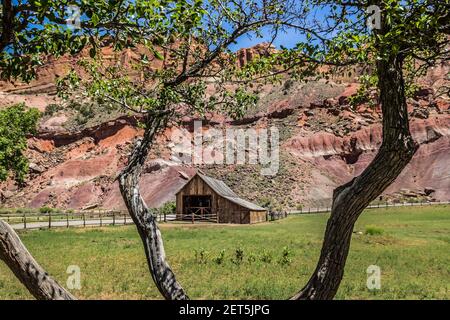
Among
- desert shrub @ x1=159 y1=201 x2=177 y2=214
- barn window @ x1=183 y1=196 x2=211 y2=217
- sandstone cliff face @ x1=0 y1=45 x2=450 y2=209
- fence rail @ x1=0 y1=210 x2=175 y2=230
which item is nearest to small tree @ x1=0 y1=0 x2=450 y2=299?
fence rail @ x1=0 y1=210 x2=175 y2=230

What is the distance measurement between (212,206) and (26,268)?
42179 mm

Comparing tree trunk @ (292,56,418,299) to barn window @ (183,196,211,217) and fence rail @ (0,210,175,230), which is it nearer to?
fence rail @ (0,210,175,230)

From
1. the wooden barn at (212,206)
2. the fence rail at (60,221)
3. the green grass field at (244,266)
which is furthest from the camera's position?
the wooden barn at (212,206)

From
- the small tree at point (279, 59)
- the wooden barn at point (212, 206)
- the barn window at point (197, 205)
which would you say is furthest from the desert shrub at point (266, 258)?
the barn window at point (197, 205)

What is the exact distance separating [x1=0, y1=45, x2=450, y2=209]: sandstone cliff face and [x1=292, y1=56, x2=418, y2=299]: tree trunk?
62.3 meters

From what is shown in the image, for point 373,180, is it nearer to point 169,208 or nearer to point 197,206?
point 197,206

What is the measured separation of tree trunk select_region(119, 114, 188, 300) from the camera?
20.5ft

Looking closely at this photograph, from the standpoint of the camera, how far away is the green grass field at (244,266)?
1230 centimetres

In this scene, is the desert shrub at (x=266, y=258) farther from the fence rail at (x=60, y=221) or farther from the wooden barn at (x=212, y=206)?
the wooden barn at (x=212, y=206)

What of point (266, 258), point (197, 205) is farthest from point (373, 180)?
point (197, 205)

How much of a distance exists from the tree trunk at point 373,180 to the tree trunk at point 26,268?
Result: 312 centimetres

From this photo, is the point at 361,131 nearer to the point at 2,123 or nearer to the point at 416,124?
the point at 416,124

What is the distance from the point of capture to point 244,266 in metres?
16.7

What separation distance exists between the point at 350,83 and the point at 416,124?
879 inches
